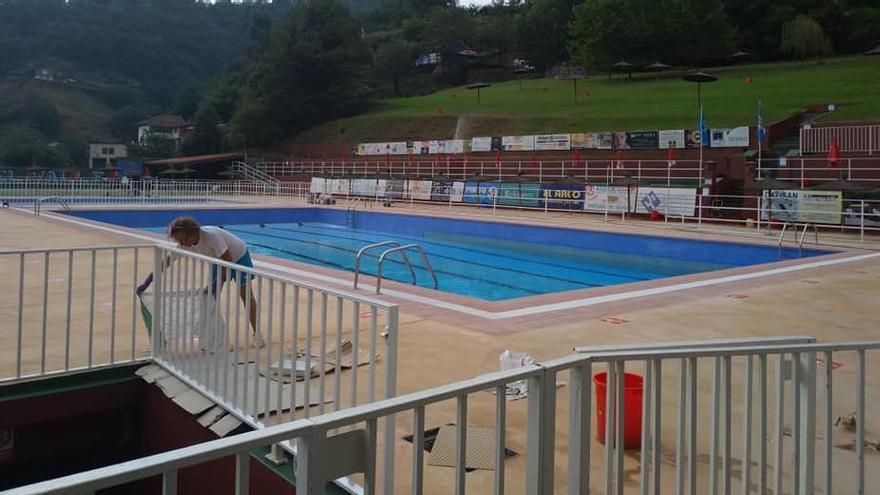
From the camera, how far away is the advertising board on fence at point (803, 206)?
1861 cm

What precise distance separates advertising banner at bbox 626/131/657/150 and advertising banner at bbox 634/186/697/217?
776 cm

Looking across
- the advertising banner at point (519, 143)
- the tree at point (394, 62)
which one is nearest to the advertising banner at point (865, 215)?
the advertising banner at point (519, 143)

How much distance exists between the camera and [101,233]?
1479cm

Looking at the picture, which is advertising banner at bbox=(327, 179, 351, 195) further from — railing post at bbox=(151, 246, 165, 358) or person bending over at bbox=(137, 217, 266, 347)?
railing post at bbox=(151, 246, 165, 358)

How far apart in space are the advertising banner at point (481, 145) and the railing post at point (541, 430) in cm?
3545

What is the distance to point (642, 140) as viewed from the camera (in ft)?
99.0

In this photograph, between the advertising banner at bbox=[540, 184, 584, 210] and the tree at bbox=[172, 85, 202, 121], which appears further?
the tree at bbox=[172, 85, 202, 121]

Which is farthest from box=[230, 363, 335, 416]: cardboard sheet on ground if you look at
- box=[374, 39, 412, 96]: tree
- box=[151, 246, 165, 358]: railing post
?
box=[374, 39, 412, 96]: tree

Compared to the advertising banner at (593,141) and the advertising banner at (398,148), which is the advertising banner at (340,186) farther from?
the advertising banner at (593,141)

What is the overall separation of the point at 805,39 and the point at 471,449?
59.4 metres

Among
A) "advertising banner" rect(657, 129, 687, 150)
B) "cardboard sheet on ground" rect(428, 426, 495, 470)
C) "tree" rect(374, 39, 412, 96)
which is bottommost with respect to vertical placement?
"cardboard sheet on ground" rect(428, 426, 495, 470)

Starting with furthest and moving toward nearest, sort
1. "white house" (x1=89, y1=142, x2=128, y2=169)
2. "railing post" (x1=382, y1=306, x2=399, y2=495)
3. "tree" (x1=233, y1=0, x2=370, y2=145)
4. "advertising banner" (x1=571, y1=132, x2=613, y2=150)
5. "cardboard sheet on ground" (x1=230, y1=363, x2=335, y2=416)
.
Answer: "white house" (x1=89, y1=142, x2=128, y2=169) < "tree" (x1=233, y1=0, x2=370, y2=145) < "advertising banner" (x1=571, y1=132, x2=613, y2=150) < "cardboard sheet on ground" (x1=230, y1=363, x2=335, y2=416) < "railing post" (x1=382, y1=306, x2=399, y2=495)

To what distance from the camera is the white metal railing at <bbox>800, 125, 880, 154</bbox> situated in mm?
23688

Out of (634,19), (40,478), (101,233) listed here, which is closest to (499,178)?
(101,233)
